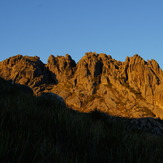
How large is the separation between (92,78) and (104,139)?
589 feet

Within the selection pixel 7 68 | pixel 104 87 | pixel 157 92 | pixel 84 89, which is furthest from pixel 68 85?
pixel 157 92

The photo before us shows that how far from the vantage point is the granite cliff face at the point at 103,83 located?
152 metres

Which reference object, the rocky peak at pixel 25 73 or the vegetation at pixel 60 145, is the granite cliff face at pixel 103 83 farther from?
the vegetation at pixel 60 145

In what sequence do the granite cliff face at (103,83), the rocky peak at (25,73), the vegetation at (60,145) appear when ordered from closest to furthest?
the vegetation at (60,145) → the granite cliff face at (103,83) → the rocky peak at (25,73)

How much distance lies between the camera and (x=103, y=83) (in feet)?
583

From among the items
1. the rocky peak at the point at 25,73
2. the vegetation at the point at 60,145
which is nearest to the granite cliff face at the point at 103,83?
the rocky peak at the point at 25,73

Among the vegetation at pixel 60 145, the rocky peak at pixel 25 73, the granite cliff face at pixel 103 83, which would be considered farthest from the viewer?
the rocky peak at pixel 25 73

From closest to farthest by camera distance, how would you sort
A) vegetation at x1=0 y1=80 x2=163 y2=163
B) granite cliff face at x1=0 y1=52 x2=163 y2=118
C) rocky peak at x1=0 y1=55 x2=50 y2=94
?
vegetation at x1=0 y1=80 x2=163 y2=163
granite cliff face at x1=0 y1=52 x2=163 y2=118
rocky peak at x1=0 y1=55 x2=50 y2=94

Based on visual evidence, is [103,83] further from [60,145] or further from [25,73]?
[60,145]

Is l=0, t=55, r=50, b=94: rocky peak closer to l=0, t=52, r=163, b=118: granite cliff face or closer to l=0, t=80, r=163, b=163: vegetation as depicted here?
l=0, t=52, r=163, b=118: granite cliff face

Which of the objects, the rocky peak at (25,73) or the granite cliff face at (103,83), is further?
the rocky peak at (25,73)

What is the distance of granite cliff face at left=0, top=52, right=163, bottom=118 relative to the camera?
15225cm

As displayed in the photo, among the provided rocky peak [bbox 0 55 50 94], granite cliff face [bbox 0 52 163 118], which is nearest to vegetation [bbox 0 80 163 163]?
granite cliff face [bbox 0 52 163 118]

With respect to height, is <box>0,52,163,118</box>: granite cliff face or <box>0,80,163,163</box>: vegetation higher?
<box>0,52,163,118</box>: granite cliff face
